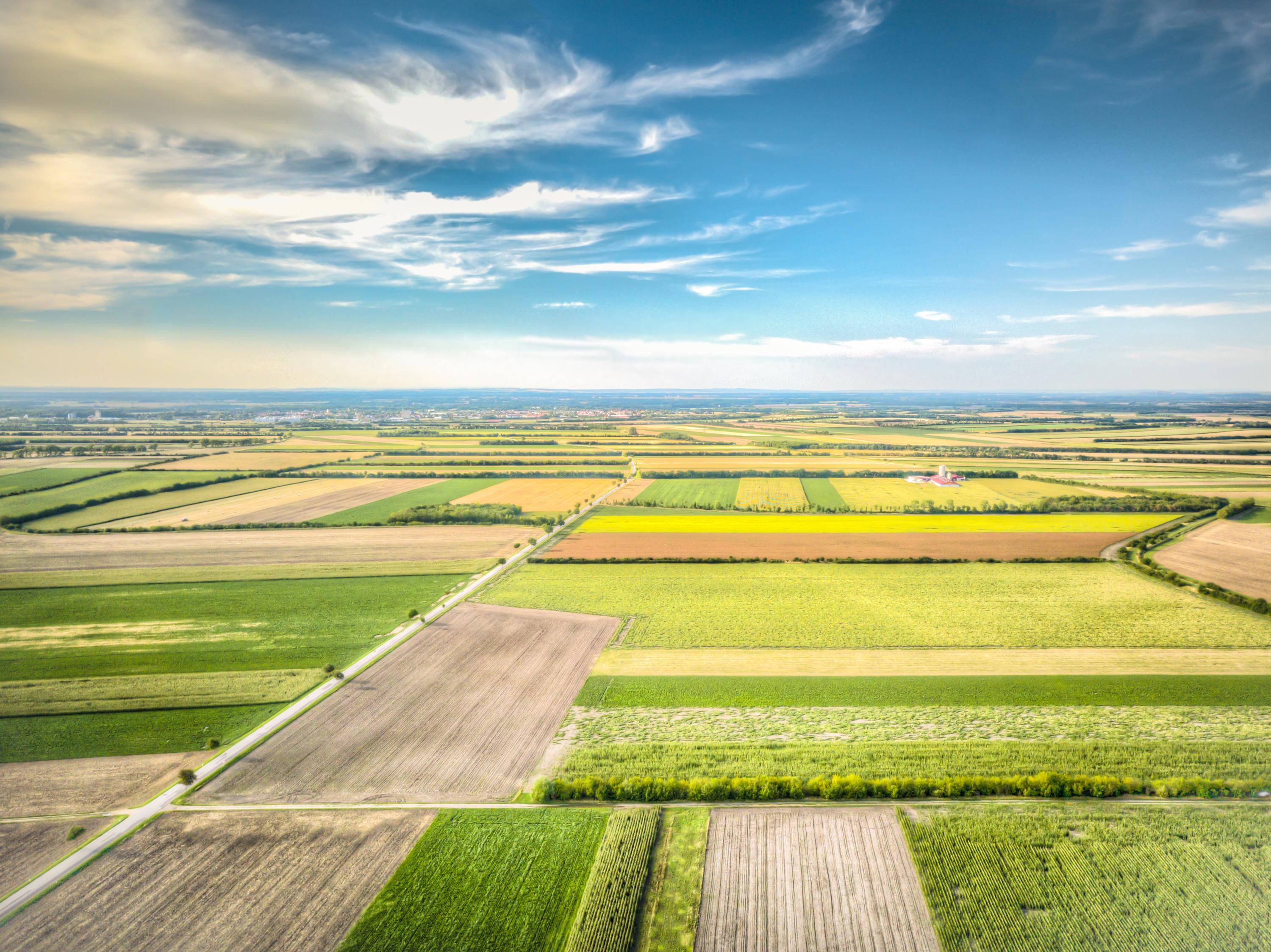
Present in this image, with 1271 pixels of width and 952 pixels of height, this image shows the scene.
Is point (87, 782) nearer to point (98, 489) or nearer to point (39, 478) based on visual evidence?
Result: point (98, 489)

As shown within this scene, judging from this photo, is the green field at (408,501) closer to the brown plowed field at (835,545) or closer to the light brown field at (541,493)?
the light brown field at (541,493)

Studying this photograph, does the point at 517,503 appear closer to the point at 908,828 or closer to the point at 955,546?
the point at 955,546

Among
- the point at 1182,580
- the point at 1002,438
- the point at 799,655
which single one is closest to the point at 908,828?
the point at 799,655

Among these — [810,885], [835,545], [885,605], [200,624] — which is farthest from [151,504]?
[810,885]

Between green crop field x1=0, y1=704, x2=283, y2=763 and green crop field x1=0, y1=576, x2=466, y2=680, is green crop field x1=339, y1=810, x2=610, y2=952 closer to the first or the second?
green crop field x1=0, y1=704, x2=283, y2=763

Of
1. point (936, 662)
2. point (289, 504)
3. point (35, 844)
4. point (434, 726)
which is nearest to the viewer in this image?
point (35, 844)

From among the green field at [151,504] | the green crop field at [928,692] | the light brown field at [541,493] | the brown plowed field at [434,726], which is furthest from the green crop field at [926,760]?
the green field at [151,504]

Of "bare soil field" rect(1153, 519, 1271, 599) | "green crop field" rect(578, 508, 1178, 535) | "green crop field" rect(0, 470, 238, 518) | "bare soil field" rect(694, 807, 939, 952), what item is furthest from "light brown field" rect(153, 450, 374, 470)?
"bare soil field" rect(1153, 519, 1271, 599)
